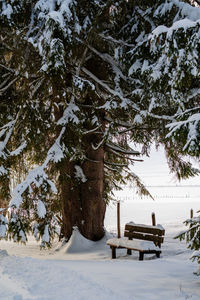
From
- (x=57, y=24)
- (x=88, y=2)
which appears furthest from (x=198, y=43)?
(x=88, y=2)

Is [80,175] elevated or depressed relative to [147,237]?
elevated

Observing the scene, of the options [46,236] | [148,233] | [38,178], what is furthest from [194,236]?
[148,233]

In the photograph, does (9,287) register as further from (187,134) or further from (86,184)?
(86,184)

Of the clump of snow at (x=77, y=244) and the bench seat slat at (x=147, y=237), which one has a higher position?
the bench seat slat at (x=147, y=237)

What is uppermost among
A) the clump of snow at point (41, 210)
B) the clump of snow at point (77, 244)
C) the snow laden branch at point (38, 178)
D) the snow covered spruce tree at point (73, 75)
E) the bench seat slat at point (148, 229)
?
the snow covered spruce tree at point (73, 75)

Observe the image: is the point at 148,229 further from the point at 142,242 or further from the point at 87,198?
the point at 87,198

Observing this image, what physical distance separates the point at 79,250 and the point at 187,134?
20.5ft

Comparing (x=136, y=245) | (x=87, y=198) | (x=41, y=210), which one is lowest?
(x=136, y=245)

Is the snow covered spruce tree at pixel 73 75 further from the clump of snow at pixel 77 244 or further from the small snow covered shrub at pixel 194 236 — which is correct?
the small snow covered shrub at pixel 194 236

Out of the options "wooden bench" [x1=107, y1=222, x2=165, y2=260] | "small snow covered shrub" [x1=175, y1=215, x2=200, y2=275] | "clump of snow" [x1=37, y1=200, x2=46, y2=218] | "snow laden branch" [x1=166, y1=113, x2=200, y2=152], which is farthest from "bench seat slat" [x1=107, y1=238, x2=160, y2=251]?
"snow laden branch" [x1=166, y1=113, x2=200, y2=152]

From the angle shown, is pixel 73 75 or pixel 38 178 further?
pixel 73 75

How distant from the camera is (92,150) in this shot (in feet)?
33.4

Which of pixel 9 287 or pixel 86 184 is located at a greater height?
pixel 86 184

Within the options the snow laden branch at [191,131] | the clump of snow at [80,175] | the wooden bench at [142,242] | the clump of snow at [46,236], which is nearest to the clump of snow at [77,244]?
the wooden bench at [142,242]
